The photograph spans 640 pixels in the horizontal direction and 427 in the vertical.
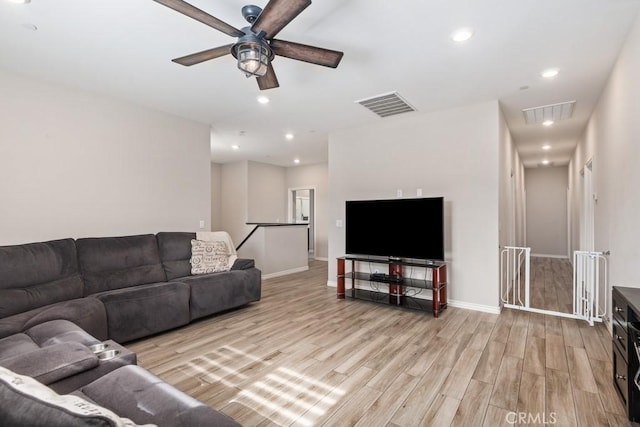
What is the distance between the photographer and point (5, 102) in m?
3.14

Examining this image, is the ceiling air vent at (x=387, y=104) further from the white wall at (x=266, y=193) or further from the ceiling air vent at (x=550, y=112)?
the white wall at (x=266, y=193)

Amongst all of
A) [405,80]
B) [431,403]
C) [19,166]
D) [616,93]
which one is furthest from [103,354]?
[616,93]

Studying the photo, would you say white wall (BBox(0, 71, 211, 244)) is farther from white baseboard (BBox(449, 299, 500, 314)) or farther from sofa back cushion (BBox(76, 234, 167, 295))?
white baseboard (BBox(449, 299, 500, 314))

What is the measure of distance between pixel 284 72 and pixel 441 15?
156 centimetres

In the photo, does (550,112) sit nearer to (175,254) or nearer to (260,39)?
(260,39)

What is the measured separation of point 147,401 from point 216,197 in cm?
781

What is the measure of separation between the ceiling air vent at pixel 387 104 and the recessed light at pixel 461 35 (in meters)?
1.19

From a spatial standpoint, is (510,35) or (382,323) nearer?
(510,35)

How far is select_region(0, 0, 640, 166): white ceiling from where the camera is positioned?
2.25 m

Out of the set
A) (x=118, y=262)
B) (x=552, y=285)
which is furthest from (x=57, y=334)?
(x=552, y=285)

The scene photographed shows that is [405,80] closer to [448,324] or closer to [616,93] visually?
[616,93]

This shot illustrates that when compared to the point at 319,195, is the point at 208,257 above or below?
below

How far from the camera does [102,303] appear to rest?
284cm

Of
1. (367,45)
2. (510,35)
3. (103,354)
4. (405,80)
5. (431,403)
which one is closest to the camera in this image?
(103,354)
